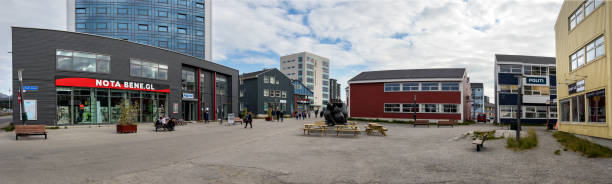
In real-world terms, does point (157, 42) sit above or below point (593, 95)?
above

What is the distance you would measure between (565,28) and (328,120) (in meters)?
16.8

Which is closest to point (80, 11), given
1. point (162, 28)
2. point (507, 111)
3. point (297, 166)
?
point (162, 28)

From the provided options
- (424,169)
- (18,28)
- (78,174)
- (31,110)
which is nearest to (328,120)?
(424,169)

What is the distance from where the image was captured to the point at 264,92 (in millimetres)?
62844

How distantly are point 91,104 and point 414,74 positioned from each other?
123 ft

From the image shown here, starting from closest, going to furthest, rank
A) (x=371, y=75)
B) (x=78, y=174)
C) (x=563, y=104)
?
(x=78, y=174)
(x=563, y=104)
(x=371, y=75)

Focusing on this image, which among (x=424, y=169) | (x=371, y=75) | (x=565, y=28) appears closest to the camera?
(x=424, y=169)

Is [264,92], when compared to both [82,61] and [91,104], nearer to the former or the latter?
[91,104]

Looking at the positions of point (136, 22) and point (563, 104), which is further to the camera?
point (136, 22)

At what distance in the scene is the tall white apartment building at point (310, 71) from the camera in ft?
406

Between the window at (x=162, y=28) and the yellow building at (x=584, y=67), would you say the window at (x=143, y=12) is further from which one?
the yellow building at (x=584, y=67)

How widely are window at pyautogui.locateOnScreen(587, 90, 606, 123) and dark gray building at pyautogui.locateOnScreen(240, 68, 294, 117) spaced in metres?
47.4

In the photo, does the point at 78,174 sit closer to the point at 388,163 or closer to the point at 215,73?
the point at 388,163

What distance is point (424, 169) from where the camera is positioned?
28.5 ft
